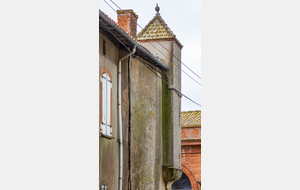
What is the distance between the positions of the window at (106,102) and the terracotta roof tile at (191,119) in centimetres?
1294

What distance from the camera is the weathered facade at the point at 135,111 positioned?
10.4 meters

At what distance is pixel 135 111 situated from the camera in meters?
12.7

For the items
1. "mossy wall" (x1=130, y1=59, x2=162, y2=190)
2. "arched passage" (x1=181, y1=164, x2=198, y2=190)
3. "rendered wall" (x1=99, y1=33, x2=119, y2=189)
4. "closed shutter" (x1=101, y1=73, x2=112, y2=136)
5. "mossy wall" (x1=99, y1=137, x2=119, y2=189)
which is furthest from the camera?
"arched passage" (x1=181, y1=164, x2=198, y2=190)

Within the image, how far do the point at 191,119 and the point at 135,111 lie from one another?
37.6 feet

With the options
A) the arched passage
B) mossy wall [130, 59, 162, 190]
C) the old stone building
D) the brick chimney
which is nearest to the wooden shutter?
mossy wall [130, 59, 162, 190]

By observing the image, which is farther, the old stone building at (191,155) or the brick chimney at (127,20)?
the old stone building at (191,155)

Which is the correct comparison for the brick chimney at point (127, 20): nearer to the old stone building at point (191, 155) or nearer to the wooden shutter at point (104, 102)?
the wooden shutter at point (104, 102)

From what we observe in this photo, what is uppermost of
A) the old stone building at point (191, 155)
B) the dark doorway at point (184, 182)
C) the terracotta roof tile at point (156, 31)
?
the terracotta roof tile at point (156, 31)

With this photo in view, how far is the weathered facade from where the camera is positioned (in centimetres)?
1042

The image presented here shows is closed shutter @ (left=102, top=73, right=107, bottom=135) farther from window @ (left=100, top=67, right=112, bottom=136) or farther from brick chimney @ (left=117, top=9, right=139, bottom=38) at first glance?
brick chimney @ (left=117, top=9, right=139, bottom=38)

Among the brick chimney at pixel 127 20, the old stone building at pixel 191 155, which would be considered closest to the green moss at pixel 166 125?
the brick chimney at pixel 127 20

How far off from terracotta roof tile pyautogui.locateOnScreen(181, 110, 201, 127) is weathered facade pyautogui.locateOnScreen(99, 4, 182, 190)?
6.81 meters

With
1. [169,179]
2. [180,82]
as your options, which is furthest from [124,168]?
[180,82]

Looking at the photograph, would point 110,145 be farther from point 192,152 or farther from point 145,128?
point 192,152
